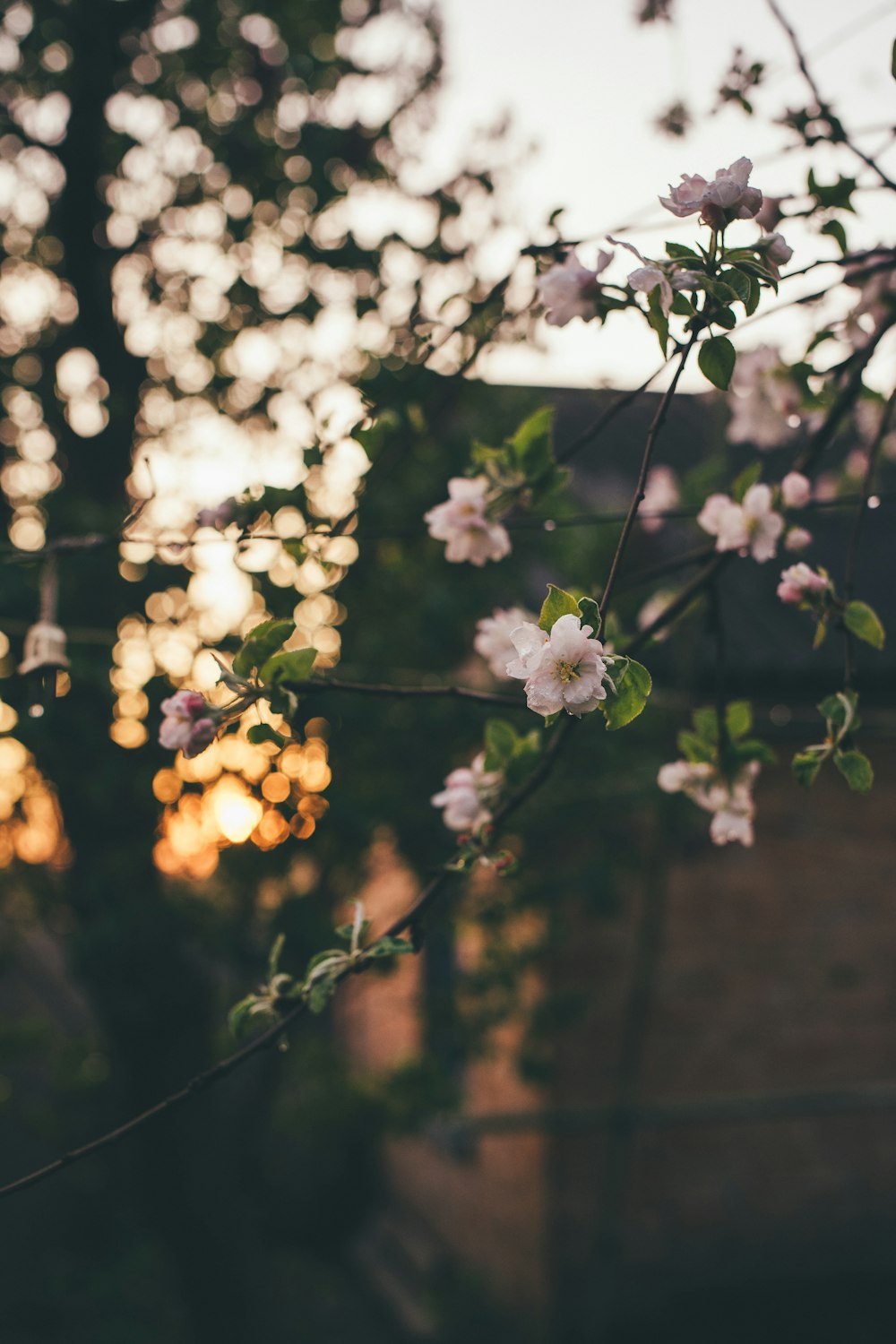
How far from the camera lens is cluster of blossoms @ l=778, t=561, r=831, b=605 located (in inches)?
51.5

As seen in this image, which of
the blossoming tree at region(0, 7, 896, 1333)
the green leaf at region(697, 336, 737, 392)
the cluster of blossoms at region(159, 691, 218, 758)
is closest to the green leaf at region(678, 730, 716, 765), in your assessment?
the blossoming tree at region(0, 7, 896, 1333)

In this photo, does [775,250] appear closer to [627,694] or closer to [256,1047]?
[627,694]

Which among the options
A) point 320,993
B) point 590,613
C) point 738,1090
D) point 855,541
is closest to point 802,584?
point 855,541

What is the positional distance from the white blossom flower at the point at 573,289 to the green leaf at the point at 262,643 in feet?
1.84

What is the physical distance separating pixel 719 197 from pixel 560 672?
51 cm

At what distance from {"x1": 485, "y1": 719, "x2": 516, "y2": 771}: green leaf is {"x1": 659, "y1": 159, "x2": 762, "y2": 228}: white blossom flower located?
26.1 inches

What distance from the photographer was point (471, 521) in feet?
4.84

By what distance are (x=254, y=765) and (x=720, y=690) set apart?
2072mm

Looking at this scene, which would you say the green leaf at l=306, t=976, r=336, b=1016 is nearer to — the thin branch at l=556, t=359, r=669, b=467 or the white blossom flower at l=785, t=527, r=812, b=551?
the thin branch at l=556, t=359, r=669, b=467

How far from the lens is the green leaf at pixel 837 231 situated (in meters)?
1.43

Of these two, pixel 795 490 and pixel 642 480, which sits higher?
pixel 795 490

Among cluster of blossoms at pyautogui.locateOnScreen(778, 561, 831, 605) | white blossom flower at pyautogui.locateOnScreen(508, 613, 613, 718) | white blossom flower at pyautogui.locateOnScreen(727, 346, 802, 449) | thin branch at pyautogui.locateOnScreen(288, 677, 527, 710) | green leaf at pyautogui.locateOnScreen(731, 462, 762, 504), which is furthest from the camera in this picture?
white blossom flower at pyautogui.locateOnScreen(727, 346, 802, 449)

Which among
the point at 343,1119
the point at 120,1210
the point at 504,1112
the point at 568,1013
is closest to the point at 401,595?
the point at 568,1013

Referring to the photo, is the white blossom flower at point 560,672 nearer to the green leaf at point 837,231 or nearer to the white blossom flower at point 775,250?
the white blossom flower at point 775,250
